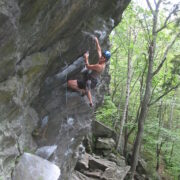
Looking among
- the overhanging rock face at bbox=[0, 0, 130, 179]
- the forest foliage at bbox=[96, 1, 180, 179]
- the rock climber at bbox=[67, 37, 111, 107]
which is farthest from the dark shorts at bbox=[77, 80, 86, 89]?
the forest foliage at bbox=[96, 1, 180, 179]

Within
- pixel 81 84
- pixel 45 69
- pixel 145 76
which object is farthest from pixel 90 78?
pixel 145 76

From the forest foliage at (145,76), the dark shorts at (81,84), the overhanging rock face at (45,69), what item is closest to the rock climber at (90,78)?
the dark shorts at (81,84)

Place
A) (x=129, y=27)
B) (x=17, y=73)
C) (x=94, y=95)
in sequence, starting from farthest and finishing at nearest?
(x=129, y=27), (x=94, y=95), (x=17, y=73)

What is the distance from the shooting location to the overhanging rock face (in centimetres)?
545

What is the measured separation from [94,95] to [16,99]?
5.04m

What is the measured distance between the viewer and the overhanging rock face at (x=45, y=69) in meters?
5.45

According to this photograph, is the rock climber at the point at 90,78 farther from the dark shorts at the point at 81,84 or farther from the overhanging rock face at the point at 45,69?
the overhanging rock face at the point at 45,69

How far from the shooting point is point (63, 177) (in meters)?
10.1

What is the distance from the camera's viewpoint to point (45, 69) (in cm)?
731

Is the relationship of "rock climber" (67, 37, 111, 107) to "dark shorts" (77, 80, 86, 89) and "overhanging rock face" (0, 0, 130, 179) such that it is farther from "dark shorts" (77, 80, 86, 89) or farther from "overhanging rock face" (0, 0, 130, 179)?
"overhanging rock face" (0, 0, 130, 179)

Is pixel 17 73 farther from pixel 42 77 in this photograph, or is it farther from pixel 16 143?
pixel 16 143

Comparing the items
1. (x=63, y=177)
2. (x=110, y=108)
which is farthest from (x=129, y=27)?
(x=63, y=177)

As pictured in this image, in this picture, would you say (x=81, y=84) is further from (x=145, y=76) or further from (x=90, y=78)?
(x=145, y=76)

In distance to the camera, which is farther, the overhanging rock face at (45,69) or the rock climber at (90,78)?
the rock climber at (90,78)
